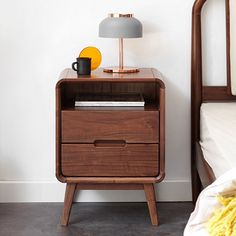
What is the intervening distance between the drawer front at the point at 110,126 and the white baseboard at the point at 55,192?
0.47 metres

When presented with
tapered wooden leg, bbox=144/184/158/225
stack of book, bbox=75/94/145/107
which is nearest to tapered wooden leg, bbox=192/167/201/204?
tapered wooden leg, bbox=144/184/158/225

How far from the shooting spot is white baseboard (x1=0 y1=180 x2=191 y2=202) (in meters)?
2.82

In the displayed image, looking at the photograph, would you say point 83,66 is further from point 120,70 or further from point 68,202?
point 68,202

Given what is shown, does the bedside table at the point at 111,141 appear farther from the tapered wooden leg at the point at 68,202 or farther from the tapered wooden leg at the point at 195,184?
the tapered wooden leg at the point at 195,184

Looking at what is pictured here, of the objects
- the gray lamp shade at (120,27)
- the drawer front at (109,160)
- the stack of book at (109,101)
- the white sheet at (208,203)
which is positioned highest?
the gray lamp shade at (120,27)

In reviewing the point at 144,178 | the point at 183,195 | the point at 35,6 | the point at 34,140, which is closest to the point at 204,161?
the point at 144,178

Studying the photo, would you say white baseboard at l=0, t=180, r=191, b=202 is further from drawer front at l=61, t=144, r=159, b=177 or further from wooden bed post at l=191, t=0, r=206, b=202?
drawer front at l=61, t=144, r=159, b=177

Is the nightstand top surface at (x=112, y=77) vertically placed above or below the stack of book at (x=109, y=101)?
above

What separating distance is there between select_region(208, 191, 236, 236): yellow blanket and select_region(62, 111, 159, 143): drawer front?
0.89 meters

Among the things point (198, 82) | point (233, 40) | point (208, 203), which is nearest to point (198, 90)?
point (198, 82)

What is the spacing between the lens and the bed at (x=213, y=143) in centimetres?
153

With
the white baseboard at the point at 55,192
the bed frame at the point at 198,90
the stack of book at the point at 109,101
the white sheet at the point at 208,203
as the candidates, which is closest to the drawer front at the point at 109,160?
the stack of book at the point at 109,101

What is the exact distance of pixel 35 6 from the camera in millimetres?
2697

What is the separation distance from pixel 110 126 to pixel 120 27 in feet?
1.39
